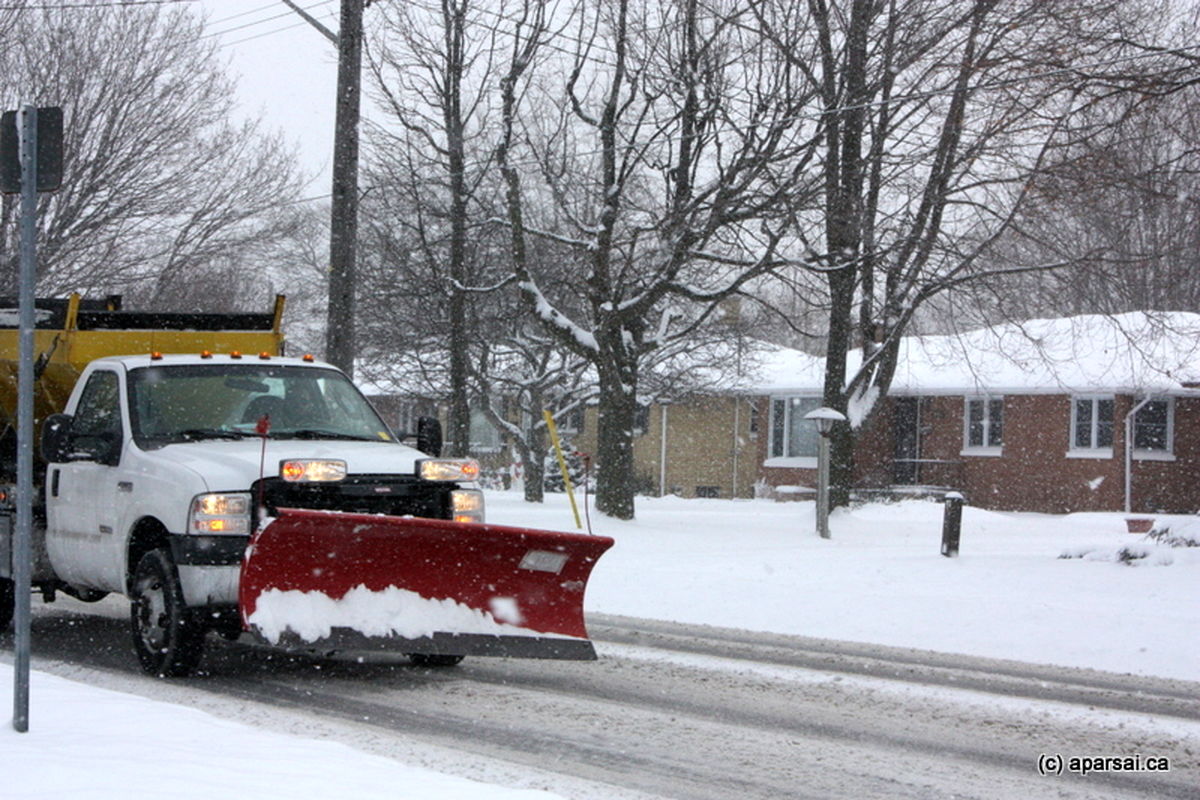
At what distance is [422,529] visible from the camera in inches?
313

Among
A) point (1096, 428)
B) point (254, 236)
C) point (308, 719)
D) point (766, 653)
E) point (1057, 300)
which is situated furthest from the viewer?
point (1096, 428)

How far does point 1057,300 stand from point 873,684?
496 inches

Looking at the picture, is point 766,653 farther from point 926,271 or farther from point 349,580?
point 926,271

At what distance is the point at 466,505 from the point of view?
8.79 meters

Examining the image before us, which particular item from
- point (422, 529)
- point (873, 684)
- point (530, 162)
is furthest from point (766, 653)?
point (530, 162)

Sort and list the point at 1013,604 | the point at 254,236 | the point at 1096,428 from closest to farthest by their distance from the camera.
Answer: the point at 1013,604, the point at 254,236, the point at 1096,428

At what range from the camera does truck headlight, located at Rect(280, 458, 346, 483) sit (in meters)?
7.93

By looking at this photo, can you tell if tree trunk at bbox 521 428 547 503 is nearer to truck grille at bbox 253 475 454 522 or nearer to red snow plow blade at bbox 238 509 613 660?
truck grille at bbox 253 475 454 522

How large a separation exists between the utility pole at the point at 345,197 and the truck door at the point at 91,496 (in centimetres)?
556

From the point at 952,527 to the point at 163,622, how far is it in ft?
30.9

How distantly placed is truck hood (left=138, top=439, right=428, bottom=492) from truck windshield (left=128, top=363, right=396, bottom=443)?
0.29 metres

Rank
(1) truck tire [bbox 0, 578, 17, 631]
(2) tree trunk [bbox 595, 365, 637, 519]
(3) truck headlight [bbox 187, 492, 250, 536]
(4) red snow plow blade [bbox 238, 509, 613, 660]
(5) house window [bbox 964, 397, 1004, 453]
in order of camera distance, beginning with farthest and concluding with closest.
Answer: (5) house window [bbox 964, 397, 1004, 453]
(2) tree trunk [bbox 595, 365, 637, 519]
(1) truck tire [bbox 0, 578, 17, 631]
(3) truck headlight [bbox 187, 492, 250, 536]
(4) red snow plow blade [bbox 238, 509, 613, 660]

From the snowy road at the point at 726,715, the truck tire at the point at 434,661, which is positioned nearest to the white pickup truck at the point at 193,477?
the snowy road at the point at 726,715

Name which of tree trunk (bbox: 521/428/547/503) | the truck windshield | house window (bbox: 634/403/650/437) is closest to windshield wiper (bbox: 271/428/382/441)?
the truck windshield
